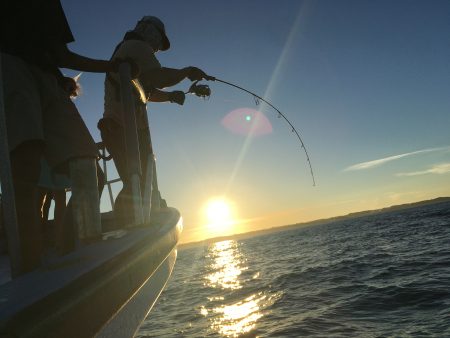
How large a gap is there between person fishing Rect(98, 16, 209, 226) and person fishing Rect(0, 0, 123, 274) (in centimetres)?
81

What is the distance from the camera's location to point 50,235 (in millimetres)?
3332

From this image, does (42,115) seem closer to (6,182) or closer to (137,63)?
(6,182)

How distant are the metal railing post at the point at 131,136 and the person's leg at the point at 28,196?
1.92 feet

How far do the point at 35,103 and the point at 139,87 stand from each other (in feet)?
3.77

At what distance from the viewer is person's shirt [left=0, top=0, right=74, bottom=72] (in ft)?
5.35

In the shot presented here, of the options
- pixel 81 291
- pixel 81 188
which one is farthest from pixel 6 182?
pixel 81 291

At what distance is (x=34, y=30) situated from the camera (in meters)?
1.74

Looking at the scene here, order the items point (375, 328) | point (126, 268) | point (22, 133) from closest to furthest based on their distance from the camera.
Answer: point (126, 268) < point (22, 133) < point (375, 328)

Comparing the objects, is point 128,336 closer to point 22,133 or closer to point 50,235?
point 22,133

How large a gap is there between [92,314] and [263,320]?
10.6 m

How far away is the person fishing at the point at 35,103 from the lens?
156 centimetres

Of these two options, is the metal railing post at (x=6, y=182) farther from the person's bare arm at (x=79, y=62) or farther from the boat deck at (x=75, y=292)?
the person's bare arm at (x=79, y=62)

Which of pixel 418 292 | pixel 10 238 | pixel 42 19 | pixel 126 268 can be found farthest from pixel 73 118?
pixel 418 292

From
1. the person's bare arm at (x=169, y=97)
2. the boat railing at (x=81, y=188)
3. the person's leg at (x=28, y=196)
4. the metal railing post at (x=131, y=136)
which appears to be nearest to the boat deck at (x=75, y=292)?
the boat railing at (x=81, y=188)
